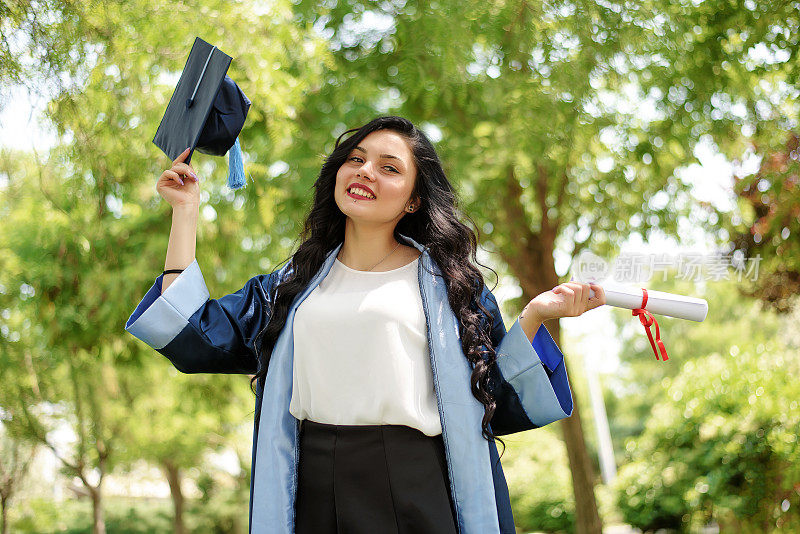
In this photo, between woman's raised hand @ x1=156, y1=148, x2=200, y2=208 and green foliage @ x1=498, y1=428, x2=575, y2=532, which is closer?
woman's raised hand @ x1=156, y1=148, x2=200, y2=208

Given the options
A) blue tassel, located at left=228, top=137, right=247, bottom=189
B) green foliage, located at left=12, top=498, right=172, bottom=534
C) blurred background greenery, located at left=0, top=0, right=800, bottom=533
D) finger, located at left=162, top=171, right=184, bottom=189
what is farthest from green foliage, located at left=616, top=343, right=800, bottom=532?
green foliage, located at left=12, top=498, right=172, bottom=534

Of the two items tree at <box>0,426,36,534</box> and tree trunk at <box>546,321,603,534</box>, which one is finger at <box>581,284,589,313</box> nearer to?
tree trunk at <box>546,321,603,534</box>

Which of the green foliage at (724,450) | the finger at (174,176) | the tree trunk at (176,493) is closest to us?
the finger at (174,176)

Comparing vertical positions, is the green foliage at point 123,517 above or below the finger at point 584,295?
below

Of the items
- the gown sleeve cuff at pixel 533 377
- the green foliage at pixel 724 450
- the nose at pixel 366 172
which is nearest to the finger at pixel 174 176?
the nose at pixel 366 172

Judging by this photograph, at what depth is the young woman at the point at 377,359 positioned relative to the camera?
196 cm

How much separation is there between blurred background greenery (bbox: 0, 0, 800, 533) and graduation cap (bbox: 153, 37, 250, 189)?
1.36 feet

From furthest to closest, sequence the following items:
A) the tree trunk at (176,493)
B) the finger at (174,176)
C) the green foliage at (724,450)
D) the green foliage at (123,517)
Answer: the green foliage at (123,517), the tree trunk at (176,493), the green foliage at (724,450), the finger at (174,176)

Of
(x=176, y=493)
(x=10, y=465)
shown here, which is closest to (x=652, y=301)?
(x=10, y=465)

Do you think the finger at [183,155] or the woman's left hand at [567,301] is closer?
the woman's left hand at [567,301]

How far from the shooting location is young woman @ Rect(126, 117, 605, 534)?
196 centimetres

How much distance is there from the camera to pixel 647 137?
5301 mm

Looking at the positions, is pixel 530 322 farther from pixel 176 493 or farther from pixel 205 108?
pixel 176 493

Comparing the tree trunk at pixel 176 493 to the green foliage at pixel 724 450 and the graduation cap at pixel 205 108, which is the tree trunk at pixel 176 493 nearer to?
the green foliage at pixel 724 450
